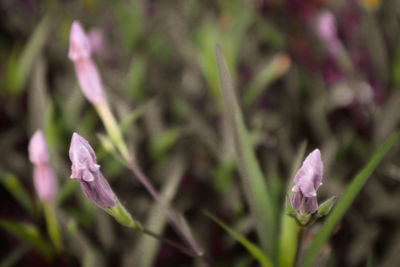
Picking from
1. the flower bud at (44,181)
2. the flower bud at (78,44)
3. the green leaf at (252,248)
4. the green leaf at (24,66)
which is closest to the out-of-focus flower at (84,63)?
the flower bud at (78,44)

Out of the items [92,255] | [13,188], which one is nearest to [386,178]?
[92,255]

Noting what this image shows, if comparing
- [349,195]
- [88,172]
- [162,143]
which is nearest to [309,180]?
[349,195]

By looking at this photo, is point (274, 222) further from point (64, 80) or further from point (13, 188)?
point (64, 80)

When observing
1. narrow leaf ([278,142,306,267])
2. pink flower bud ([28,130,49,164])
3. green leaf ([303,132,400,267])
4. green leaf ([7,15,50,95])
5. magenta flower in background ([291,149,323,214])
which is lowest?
narrow leaf ([278,142,306,267])

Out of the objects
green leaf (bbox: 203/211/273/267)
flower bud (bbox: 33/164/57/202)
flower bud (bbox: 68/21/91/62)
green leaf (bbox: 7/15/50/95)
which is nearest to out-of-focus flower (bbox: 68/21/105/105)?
flower bud (bbox: 68/21/91/62)

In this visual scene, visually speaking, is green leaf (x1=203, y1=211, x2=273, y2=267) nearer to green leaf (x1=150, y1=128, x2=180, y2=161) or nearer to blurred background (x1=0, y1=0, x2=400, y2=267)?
blurred background (x1=0, y1=0, x2=400, y2=267)

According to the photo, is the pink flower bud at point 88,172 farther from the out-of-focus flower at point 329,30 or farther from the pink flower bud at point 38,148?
the out-of-focus flower at point 329,30
